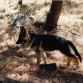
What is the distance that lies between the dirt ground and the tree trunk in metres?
0.32

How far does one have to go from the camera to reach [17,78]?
8109 mm

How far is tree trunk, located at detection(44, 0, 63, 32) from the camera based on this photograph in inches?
441

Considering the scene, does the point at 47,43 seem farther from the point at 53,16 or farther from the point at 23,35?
the point at 53,16

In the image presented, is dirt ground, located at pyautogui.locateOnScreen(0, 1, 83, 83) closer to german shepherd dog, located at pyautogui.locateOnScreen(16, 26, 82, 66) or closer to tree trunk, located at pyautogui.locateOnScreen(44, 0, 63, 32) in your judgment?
tree trunk, located at pyautogui.locateOnScreen(44, 0, 63, 32)

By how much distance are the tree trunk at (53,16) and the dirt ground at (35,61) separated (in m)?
0.32

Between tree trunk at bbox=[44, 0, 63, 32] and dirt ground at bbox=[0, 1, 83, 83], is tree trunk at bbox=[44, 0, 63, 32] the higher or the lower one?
the higher one

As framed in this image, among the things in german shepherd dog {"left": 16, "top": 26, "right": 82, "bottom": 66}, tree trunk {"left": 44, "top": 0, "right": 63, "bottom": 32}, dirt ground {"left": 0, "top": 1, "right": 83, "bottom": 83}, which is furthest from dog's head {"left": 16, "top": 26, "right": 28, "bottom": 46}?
tree trunk {"left": 44, "top": 0, "right": 63, "bottom": 32}

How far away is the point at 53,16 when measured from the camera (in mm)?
11539

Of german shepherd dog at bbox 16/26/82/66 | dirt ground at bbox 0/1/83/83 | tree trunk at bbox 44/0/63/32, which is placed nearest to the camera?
dirt ground at bbox 0/1/83/83

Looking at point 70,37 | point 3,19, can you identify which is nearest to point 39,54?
point 70,37

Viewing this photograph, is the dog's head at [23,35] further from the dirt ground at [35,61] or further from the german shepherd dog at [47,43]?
the dirt ground at [35,61]

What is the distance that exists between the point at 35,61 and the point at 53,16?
277cm

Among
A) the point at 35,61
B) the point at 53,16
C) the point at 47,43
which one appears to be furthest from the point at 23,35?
the point at 53,16

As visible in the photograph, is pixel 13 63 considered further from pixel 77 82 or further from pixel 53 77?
pixel 77 82
